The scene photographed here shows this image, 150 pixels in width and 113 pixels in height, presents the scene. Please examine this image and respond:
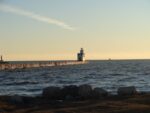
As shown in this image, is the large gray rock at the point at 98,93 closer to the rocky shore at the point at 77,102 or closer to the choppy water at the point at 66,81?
the rocky shore at the point at 77,102

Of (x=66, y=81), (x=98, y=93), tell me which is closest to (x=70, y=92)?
(x=98, y=93)

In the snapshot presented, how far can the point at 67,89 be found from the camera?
24969 millimetres

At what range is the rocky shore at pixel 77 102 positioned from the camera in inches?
710

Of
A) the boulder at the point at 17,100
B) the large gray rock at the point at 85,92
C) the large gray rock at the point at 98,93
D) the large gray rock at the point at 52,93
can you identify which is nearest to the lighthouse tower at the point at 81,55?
the large gray rock at the point at 52,93

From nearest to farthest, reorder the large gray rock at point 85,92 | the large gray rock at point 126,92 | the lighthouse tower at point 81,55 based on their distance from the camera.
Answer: the large gray rock at point 85,92
the large gray rock at point 126,92
the lighthouse tower at point 81,55

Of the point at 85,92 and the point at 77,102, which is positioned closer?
the point at 77,102

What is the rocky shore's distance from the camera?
59.2 ft

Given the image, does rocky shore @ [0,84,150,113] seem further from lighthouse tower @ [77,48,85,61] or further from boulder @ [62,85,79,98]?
lighthouse tower @ [77,48,85,61]

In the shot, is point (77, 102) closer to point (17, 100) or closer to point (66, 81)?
point (17, 100)

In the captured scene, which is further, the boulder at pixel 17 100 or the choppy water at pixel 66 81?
the choppy water at pixel 66 81

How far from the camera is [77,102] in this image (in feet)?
68.8

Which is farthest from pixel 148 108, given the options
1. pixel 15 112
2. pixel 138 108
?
pixel 15 112

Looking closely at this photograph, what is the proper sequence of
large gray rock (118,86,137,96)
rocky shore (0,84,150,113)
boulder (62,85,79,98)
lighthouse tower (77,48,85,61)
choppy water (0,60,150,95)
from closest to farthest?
rocky shore (0,84,150,113)
boulder (62,85,79,98)
large gray rock (118,86,137,96)
choppy water (0,60,150,95)
lighthouse tower (77,48,85,61)

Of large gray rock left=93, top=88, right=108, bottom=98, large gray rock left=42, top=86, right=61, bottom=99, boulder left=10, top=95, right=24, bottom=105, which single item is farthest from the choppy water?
boulder left=10, top=95, right=24, bottom=105
